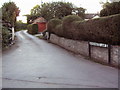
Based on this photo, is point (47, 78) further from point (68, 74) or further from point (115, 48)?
point (115, 48)

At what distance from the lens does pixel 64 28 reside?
14.8 metres

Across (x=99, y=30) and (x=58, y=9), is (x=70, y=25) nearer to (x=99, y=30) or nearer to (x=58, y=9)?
(x=99, y=30)

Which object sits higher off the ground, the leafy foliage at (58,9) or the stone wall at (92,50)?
the leafy foliage at (58,9)

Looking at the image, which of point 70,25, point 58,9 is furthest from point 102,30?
point 58,9

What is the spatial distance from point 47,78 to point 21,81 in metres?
0.94

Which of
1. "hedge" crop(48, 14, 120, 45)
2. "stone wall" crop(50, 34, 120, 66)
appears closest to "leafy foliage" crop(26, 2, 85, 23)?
"stone wall" crop(50, 34, 120, 66)

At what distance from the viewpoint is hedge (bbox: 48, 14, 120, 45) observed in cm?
753

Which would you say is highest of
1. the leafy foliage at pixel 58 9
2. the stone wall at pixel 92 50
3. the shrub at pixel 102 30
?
the leafy foliage at pixel 58 9

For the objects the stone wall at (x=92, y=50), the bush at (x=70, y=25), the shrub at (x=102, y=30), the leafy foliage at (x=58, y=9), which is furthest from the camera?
the leafy foliage at (x=58, y=9)

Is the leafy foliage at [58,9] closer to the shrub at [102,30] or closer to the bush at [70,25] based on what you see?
the bush at [70,25]

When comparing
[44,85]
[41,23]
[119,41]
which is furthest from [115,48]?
[41,23]

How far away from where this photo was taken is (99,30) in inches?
348

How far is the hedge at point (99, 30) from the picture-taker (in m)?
7.53

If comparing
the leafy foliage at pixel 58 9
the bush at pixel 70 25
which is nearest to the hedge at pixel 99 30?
the bush at pixel 70 25
